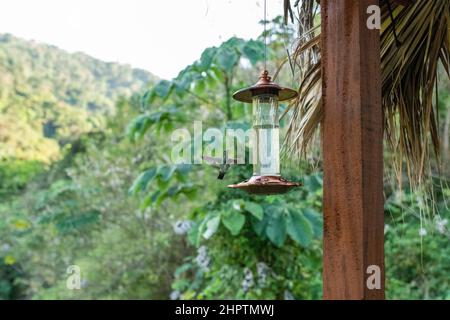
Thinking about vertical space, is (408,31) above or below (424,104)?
above

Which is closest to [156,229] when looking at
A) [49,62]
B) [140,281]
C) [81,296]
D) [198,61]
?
[140,281]

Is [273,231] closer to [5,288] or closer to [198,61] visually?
[198,61]

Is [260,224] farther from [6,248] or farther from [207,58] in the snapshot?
[6,248]

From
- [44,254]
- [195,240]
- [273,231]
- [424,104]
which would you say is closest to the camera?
[424,104]

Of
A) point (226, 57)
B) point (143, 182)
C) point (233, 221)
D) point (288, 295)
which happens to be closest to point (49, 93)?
point (143, 182)

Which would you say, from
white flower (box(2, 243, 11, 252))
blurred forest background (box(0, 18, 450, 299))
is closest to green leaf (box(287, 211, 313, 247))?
blurred forest background (box(0, 18, 450, 299))

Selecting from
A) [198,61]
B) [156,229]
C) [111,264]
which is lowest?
[111,264]

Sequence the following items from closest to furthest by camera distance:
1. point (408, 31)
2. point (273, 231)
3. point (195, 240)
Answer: point (408, 31) < point (273, 231) < point (195, 240)
